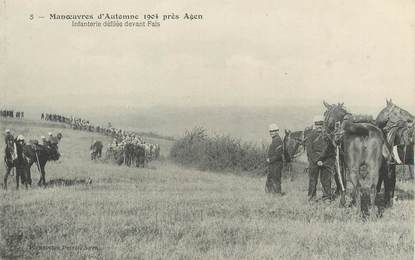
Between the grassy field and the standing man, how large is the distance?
0.19 m

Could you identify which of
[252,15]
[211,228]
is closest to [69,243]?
[211,228]

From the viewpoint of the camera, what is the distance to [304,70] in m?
9.01

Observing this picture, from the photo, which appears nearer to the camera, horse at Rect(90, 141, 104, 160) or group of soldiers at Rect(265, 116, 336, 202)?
group of soldiers at Rect(265, 116, 336, 202)

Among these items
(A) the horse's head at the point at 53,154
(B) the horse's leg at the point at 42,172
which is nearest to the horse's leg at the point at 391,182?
(A) the horse's head at the point at 53,154

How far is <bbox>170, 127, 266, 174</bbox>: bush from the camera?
9.69 metres

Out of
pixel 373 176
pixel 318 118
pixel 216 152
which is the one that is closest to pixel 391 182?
pixel 373 176

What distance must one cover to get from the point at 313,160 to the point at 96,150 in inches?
154

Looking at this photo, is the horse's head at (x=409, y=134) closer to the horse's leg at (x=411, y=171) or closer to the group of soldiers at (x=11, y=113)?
the horse's leg at (x=411, y=171)

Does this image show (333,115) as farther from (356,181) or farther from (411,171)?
(411,171)

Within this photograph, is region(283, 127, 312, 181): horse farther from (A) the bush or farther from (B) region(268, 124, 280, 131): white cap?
(A) the bush

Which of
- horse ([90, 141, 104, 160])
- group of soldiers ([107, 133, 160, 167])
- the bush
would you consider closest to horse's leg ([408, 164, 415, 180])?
the bush

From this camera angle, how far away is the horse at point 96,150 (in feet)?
32.9

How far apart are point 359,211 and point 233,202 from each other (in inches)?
78.0

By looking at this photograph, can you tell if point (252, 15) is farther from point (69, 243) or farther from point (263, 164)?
point (69, 243)
